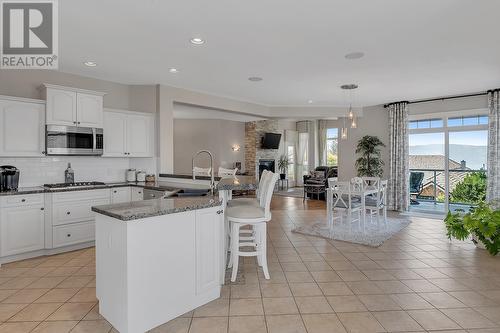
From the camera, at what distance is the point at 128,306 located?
209 centimetres

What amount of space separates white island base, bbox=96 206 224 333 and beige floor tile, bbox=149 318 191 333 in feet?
0.13

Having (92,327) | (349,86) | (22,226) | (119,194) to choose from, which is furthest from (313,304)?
(349,86)

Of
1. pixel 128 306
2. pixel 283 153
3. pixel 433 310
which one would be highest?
pixel 283 153

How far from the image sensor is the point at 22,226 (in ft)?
12.4

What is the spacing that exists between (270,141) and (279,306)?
9035 millimetres

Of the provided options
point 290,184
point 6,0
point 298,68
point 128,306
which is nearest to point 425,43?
point 298,68

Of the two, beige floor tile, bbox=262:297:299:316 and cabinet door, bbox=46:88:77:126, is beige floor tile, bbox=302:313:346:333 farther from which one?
cabinet door, bbox=46:88:77:126

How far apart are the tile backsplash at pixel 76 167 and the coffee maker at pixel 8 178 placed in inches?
11.5

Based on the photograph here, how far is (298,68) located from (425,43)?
5.52ft

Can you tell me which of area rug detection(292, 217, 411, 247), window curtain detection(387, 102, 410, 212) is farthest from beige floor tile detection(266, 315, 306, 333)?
window curtain detection(387, 102, 410, 212)

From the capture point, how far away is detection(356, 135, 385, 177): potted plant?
305 inches

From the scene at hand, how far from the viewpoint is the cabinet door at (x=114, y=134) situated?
15.7ft

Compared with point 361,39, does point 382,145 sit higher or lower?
lower

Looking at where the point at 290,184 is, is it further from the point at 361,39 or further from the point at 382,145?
the point at 361,39
